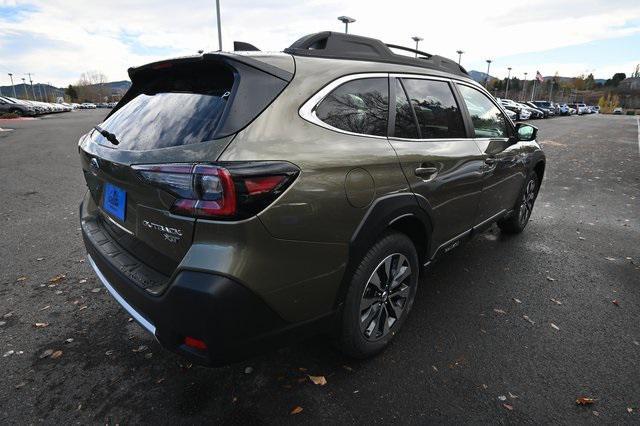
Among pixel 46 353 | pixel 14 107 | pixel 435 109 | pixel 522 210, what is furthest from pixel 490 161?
pixel 14 107

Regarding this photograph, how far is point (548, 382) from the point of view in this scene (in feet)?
8.16

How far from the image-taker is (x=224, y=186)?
5.64ft

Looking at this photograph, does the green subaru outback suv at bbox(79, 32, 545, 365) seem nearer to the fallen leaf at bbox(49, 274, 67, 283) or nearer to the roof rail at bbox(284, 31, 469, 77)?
the roof rail at bbox(284, 31, 469, 77)

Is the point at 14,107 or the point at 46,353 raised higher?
the point at 14,107

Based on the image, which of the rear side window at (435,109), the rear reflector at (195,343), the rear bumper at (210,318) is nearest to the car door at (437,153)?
the rear side window at (435,109)

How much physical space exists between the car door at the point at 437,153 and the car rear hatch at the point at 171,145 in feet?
3.00

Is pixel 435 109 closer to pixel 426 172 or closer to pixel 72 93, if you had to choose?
pixel 426 172

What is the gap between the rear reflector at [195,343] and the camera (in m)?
1.84

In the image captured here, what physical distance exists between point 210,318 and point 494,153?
2.97 m

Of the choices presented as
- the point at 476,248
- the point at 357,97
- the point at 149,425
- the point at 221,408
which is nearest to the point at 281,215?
the point at 357,97

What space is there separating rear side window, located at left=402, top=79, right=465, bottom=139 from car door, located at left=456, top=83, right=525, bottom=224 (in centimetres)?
24

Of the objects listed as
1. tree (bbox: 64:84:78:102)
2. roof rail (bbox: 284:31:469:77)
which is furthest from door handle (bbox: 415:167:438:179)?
tree (bbox: 64:84:78:102)

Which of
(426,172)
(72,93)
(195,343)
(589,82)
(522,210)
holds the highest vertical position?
(589,82)

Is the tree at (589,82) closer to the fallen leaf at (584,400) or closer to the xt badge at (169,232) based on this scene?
the fallen leaf at (584,400)
